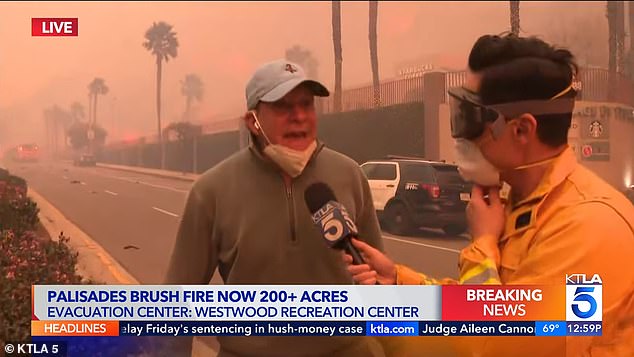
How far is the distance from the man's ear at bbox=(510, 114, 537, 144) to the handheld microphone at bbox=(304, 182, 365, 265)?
652 millimetres

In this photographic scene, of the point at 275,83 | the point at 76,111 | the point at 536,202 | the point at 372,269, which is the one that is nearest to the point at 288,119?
the point at 275,83

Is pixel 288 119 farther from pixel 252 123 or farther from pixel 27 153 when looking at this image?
pixel 27 153

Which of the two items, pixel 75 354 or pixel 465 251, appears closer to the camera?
pixel 465 251

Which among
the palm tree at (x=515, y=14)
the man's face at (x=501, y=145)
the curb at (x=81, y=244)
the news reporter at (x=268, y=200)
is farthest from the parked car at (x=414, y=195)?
the curb at (x=81, y=244)

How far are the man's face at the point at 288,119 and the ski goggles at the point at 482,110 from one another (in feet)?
1.94

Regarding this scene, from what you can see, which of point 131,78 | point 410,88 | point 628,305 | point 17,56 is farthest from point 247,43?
point 628,305

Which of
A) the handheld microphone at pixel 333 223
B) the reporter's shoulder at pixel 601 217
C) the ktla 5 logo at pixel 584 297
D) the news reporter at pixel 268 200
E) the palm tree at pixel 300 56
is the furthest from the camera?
the palm tree at pixel 300 56

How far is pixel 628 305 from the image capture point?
4.89ft

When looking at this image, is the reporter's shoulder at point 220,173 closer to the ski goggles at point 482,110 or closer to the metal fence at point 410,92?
the metal fence at point 410,92

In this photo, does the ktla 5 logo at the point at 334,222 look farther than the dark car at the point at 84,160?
No

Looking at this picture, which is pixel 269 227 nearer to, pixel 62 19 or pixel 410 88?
pixel 410 88

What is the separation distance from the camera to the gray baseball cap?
1.98 metres

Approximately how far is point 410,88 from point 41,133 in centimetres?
210

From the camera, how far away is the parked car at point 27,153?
2.69m
